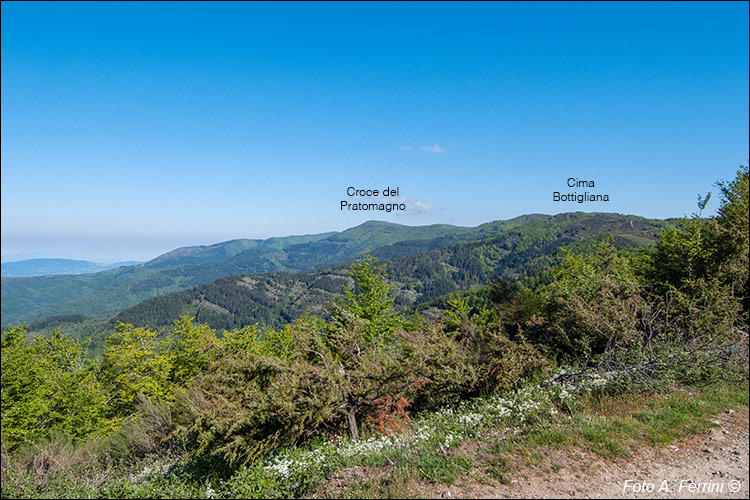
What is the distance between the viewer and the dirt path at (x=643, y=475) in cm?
561

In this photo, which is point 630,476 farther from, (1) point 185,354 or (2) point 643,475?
(1) point 185,354

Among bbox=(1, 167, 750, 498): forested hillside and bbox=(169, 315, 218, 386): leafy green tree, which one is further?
bbox=(169, 315, 218, 386): leafy green tree

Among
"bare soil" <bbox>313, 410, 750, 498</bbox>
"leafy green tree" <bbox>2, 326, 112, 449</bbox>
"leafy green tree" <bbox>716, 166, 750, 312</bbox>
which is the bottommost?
"leafy green tree" <bbox>2, 326, 112, 449</bbox>

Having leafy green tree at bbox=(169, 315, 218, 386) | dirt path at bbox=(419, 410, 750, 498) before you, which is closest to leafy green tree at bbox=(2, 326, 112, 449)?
leafy green tree at bbox=(169, 315, 218, 386)

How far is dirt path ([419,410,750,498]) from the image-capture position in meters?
5.61

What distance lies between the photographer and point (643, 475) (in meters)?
5.95

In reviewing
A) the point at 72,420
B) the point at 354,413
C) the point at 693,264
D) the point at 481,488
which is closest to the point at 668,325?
the point at 693,264

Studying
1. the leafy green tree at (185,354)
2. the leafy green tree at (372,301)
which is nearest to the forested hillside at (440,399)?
the leafy green tree at (372,301)

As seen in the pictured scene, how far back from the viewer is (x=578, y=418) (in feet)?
25.4

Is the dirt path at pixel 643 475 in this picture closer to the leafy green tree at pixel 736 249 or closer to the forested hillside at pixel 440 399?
the forested hillside at pixel 440 399

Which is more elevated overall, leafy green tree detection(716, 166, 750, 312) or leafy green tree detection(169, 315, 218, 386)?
leafy green tree detection(716, 166, 750, 312)

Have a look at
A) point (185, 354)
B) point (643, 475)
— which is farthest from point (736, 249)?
point (185, 354)

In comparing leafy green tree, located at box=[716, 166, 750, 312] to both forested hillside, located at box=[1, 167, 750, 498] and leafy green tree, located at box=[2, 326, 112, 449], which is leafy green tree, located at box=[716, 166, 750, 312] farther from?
leafy green tree, located at box=[2, 326, 112, 449]

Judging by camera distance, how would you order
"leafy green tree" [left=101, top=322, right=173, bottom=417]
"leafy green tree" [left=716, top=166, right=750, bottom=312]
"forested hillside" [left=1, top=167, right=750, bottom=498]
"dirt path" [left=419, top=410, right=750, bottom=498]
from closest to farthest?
"dirt path" [left=419, top=410, right=750, bottom=498] < "forested hillside" [left=1, top=167, right=750, bottom=498] < "leafy green tree" [left=716, top=166, right=750, bottom=312] < "leafy green tree" [left=101, top=322, right=173, bottom=417]
